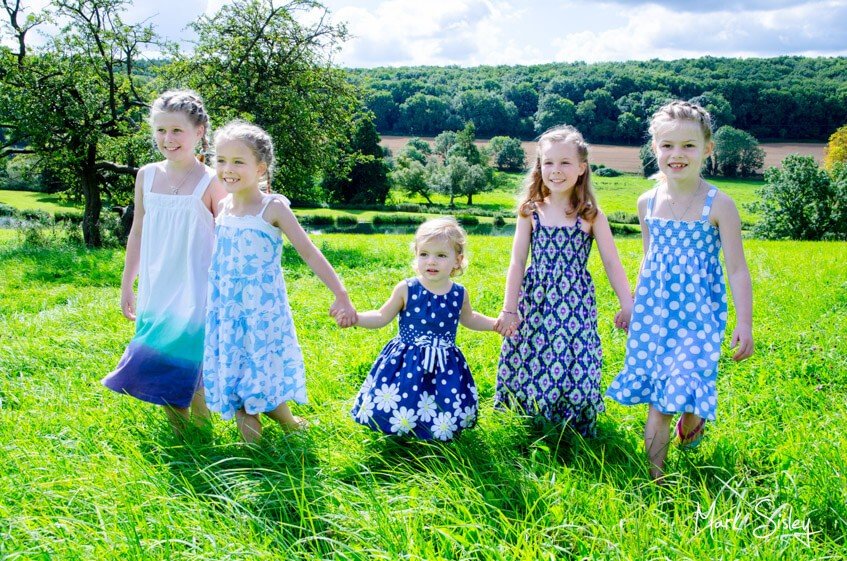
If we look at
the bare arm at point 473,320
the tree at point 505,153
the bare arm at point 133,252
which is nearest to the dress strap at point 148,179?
the bare arm at point 133,252

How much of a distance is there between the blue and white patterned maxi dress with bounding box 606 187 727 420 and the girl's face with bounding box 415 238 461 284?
1.10 meters

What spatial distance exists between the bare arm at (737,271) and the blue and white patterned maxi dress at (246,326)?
7.98 ft

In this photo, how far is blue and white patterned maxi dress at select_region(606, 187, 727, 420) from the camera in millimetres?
3369

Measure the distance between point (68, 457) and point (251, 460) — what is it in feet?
3.17

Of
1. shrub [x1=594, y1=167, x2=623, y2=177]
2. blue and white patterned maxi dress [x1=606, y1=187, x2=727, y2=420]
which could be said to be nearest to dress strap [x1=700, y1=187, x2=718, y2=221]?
blue and white patterned maxi dress [x1=606, y1=187, x2=727, y2=420]

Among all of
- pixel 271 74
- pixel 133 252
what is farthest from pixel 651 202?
pixel 271 74

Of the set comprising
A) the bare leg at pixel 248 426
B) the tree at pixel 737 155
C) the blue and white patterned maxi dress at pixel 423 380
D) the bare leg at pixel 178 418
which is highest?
the tree at pixel 737 155

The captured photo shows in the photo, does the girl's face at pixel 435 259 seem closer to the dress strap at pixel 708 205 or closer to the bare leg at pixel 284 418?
the bare leg at pixel 284 418

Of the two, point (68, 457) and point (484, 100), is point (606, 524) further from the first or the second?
point (484, 100)

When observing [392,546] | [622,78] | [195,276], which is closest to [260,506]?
[392,546]

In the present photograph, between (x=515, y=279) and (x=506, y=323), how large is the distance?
29cm

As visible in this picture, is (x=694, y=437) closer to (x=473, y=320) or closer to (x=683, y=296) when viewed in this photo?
(x=683, y=296)

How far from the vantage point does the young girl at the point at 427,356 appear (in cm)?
352

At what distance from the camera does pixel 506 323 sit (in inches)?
149
